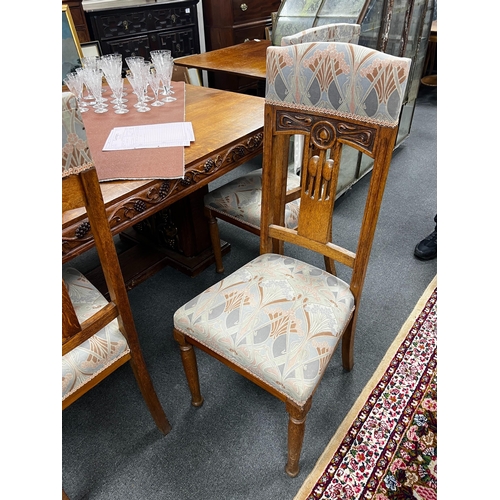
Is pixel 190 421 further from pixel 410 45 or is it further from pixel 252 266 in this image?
pixel 410 45

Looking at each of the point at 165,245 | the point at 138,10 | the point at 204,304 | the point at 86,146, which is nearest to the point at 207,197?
the point at 165,245

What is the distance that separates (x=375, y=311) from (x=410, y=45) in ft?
5.43

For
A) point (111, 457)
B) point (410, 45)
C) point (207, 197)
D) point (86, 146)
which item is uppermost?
point (86, 146)

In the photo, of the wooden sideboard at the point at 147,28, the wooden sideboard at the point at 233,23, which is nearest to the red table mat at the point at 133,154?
the wooden sideboard at the point at 147,28

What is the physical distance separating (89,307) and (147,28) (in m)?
3.00

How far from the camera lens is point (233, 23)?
11.8 feet

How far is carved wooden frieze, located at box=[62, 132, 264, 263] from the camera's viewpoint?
927 mm

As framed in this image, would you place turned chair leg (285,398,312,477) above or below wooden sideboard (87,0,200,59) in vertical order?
below

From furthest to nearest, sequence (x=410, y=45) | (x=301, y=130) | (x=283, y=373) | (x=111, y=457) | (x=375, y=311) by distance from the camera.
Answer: (x=410, y=45) < (x=375, y=311) < (x=111, y=457) < (x=301, y=130) < (x=283, y=373)

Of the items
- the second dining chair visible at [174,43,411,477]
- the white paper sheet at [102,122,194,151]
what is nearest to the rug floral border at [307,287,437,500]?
the second dining chair visible at [174,43,411,477]

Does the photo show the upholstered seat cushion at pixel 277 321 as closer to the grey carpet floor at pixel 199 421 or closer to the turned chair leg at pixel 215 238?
the grey carpet floor at pixel 199 421

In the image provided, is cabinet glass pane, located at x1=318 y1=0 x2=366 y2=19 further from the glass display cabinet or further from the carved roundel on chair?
the carved roundel on chair

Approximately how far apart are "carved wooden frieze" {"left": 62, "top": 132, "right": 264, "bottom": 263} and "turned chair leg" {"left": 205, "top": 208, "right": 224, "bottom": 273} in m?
0.43

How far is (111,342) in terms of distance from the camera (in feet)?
3.11
